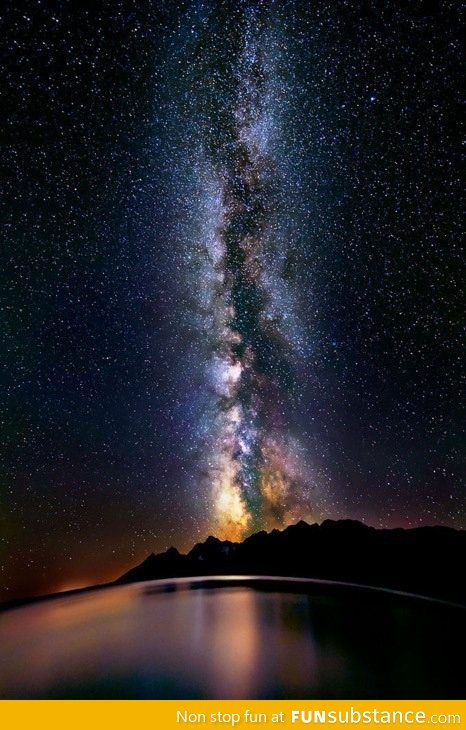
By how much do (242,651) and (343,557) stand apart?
54.1ft

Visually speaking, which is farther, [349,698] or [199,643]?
[199,643]

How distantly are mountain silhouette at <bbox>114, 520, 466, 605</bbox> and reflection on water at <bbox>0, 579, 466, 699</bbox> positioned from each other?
312 cm

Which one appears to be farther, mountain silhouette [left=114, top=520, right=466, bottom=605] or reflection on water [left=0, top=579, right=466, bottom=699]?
mountain silhouette [left=114, top=520, right=466, bottom=605]

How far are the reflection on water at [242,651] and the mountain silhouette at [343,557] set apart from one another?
3.12 m

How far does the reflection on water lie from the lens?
152 inches

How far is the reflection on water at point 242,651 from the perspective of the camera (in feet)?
12.6

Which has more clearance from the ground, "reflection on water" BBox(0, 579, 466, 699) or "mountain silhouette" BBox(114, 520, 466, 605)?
"mountain silhouette" BBox(114, 520, 466, 605)

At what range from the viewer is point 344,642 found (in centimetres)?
534

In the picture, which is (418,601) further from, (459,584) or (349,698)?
(349,698)

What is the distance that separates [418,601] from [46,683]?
8281 millimetres

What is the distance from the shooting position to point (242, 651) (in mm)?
5191

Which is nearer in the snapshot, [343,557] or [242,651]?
[242,651]

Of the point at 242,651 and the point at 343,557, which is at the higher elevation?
the point at 343,557
